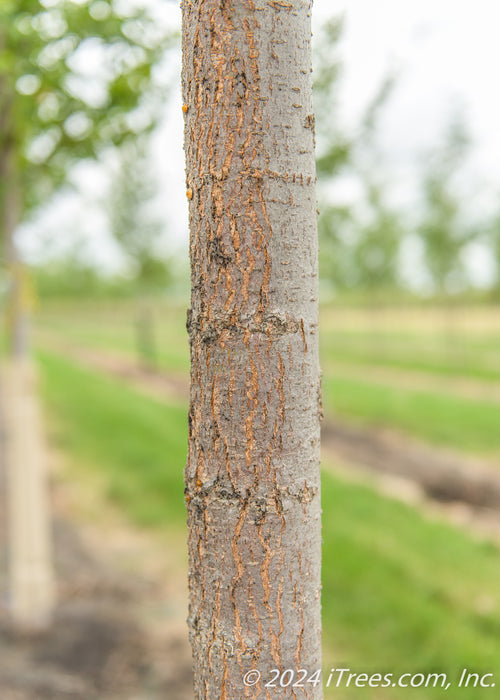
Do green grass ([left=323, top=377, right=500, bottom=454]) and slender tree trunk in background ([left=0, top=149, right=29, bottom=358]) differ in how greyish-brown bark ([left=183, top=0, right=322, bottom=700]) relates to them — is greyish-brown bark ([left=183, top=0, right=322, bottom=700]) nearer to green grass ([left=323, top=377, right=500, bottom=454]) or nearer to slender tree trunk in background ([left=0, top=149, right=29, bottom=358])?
slender tree trunk in background ([left=0, top=149, right=29, bottom=358])

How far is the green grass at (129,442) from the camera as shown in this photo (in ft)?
22.0

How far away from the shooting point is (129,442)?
29.6 feet

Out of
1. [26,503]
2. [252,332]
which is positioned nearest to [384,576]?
[26,503]

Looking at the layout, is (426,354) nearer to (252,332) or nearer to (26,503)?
(26,503)

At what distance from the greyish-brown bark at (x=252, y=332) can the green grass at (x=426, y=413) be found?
8.07 m

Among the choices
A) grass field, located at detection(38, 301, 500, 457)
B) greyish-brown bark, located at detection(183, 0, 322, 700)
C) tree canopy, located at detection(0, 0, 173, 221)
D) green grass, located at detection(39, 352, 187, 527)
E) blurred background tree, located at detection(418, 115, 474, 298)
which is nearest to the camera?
greyish-brown bark, located at detection(183, 0, 322, 700)

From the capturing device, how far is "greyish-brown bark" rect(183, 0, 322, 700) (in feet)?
3.52

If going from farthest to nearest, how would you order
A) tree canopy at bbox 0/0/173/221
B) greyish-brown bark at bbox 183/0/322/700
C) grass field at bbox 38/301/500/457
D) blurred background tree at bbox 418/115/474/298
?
blurred background tree at bbox 418/115/474/298
grass field at bbox 38/301/500/457
tree canopy at bbox 0/0/173/221
greyish-brown bark at bbox 183/0/322/700

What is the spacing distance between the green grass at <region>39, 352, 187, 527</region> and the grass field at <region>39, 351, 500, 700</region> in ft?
0.09

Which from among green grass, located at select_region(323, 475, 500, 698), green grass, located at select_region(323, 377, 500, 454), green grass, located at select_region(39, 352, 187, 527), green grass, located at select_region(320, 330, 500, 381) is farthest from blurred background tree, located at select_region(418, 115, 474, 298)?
green grass, located at select_region(323, 475, 500, 698)

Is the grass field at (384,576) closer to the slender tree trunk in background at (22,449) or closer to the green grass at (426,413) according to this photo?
the slender tree trunk in background at (22,449)

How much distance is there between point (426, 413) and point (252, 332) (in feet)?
33.1

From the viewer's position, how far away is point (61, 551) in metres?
5.61

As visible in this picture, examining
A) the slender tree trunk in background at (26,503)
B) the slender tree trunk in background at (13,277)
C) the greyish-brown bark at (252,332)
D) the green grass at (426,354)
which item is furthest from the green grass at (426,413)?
the greyish-brown bark at (252,332)
